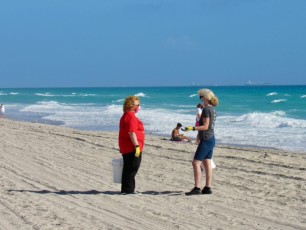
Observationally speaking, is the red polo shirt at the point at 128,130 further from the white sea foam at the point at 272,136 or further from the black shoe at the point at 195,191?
the white sea foam at the point at 272,136

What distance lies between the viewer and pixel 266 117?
3197 centimetres

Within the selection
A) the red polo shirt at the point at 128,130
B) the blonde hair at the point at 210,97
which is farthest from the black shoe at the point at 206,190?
the blonde hair at the point at 210,97

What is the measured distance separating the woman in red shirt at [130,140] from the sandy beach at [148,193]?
0.95ft

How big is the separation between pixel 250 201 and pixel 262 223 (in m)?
1.36

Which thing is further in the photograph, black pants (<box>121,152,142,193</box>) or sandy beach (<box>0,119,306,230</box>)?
black pants (<box>121,152,142,193</box>)

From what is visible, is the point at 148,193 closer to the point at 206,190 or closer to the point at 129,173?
the point at 129,173

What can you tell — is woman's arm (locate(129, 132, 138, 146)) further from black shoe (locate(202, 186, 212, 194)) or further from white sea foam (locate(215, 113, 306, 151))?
white sea foam (locate(215, 113, 306, 151))

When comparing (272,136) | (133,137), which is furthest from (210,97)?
(272,136)

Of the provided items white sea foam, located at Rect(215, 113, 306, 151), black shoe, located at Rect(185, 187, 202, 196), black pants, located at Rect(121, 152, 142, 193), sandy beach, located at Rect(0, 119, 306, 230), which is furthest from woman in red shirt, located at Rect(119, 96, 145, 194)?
white sea foam, located at Rect(215, 113, 306, 151)

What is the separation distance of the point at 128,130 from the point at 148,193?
3.35ft

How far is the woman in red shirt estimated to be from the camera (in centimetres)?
801

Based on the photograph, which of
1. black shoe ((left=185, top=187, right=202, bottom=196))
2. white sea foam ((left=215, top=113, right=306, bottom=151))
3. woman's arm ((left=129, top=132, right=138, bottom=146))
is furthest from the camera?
white sea foam ((left=215, top=113, right=306, bottom=151))

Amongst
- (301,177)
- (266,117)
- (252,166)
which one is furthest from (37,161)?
(266,117)

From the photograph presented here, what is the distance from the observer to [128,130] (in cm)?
801
